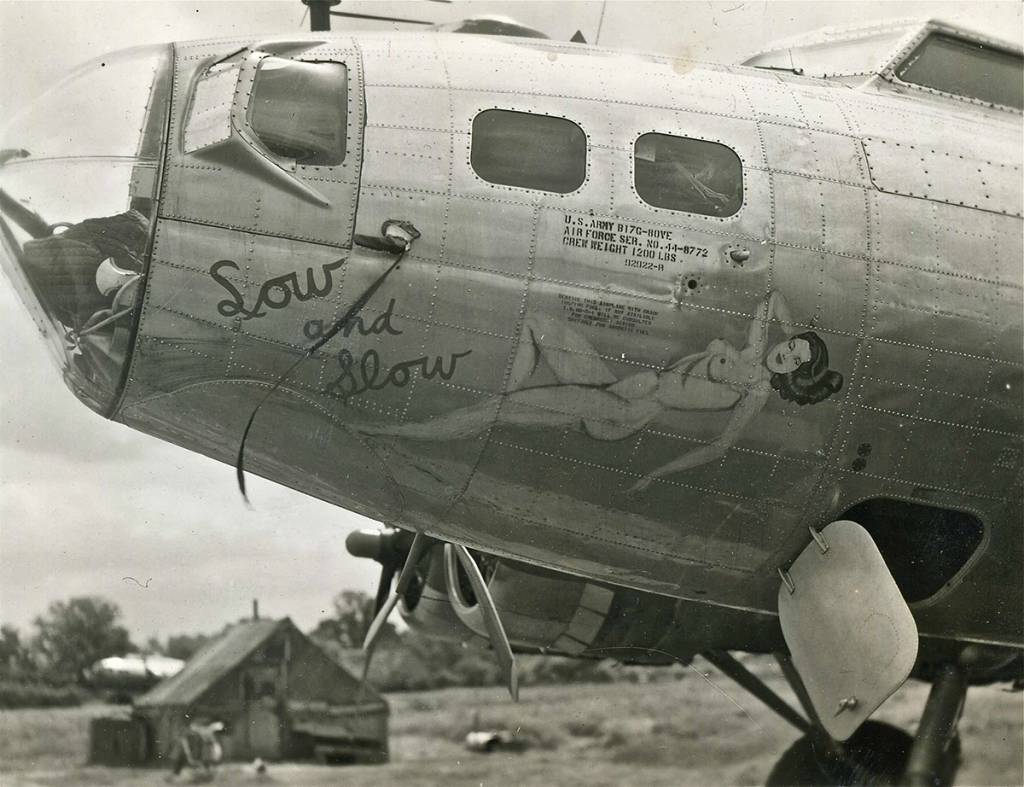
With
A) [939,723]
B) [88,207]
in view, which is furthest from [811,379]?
[939,723]

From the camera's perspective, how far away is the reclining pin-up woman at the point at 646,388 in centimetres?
643

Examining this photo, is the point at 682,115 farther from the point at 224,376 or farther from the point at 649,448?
the point at 224,376

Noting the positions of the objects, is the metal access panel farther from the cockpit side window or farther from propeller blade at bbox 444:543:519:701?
the cockpit side window

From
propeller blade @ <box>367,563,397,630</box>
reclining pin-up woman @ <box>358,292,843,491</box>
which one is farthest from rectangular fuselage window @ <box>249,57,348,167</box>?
propeller blade @ <box>367,563,397,630</box>

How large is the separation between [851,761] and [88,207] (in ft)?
26.1

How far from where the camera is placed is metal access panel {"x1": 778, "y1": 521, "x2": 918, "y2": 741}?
6.66 metres

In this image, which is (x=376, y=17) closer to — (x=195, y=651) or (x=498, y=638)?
(x=498, y=638)

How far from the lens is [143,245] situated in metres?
6.10

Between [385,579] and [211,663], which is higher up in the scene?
[385,579]

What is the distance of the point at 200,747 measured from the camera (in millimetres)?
14266

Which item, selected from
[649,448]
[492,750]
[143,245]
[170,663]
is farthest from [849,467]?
[170,663]

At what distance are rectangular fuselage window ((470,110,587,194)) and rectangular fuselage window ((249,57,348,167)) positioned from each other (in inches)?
26.9

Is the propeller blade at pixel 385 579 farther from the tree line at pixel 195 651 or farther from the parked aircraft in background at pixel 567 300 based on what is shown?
the parked aircraft in background at pixel 567 300

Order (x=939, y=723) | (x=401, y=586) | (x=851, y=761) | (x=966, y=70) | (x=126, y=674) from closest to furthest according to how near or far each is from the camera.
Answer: (x=966, y=70) < (x=939, y=723) < (x=401, y=586) < (x=851, y=761) < (x=126, y=674)
